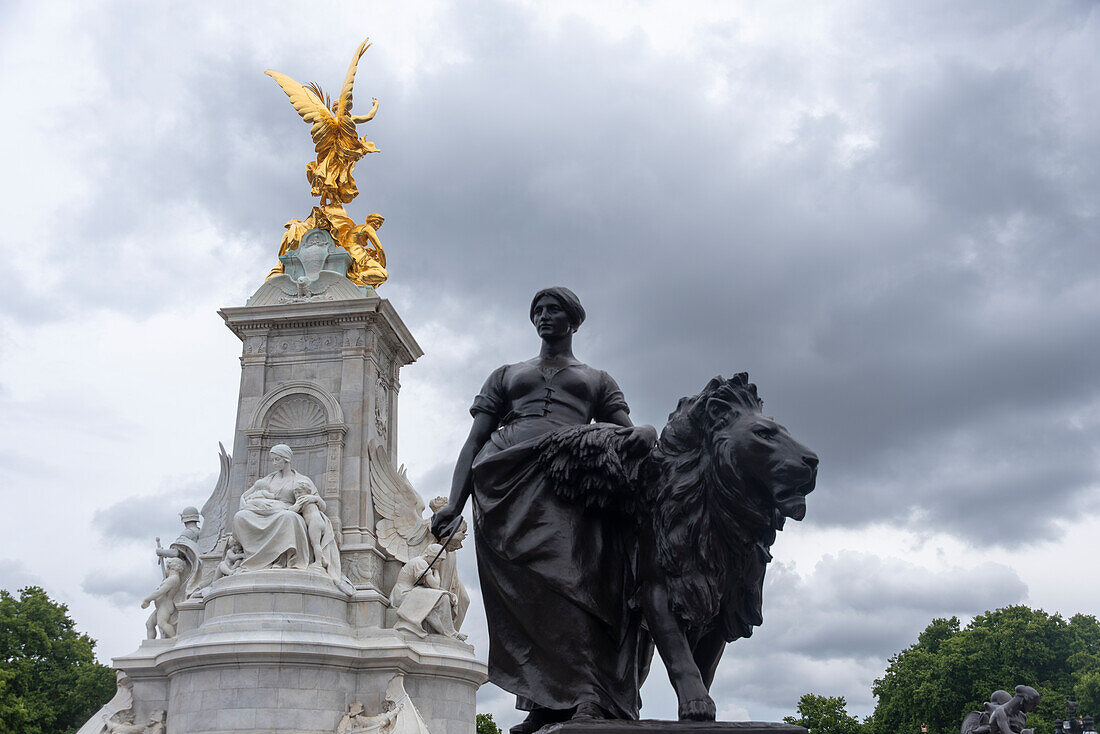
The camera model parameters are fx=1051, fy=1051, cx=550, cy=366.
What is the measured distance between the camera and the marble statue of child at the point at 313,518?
19.6 m

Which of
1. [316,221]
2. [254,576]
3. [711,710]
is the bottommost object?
[711,710]

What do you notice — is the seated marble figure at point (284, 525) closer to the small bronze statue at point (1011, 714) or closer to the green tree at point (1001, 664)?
the small bronze statue at point (1011, 714)

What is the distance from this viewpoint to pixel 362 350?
2233 centimetres

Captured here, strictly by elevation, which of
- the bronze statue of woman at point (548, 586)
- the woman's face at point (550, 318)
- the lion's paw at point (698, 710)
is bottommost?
the lion's paw at point (698, 710)

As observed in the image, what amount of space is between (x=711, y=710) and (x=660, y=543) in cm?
80

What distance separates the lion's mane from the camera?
4.97 meters

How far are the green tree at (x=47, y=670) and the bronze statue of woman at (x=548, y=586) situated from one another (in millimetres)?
32340

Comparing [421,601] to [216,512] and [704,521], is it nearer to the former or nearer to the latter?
[216,512]

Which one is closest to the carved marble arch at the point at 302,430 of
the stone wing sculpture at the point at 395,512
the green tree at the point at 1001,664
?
the stone wing sculpture at the point at 395,512

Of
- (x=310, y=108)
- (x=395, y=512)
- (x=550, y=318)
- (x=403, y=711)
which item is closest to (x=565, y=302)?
(x=550, y=318)

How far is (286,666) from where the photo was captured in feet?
58.7

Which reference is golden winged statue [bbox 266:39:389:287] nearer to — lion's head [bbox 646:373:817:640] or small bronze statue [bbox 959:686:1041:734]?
small bronze statue [bbox 959:686:1041:734]

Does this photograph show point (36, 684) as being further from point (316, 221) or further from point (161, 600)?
point (316, 221)

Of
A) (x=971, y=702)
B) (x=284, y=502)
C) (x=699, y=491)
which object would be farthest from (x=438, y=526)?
(x=971, y=702)
